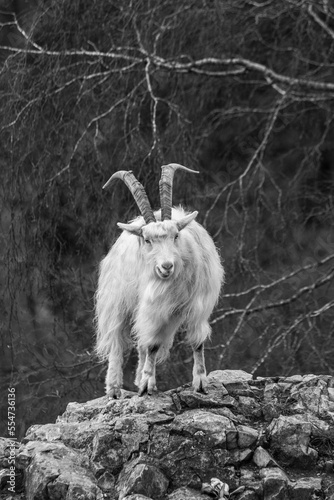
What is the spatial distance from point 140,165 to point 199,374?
2338 mm

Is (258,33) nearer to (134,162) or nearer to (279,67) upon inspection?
(279,67)

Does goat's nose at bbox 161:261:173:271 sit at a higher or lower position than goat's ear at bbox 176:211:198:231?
lower

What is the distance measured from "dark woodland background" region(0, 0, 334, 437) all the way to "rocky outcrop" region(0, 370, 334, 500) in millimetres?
2099

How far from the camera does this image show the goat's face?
24.7 feet

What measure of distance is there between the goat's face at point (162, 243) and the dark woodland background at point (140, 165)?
5.88 feet

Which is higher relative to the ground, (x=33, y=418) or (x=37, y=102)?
(x=37, y=102)

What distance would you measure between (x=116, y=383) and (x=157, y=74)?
313 centimetres

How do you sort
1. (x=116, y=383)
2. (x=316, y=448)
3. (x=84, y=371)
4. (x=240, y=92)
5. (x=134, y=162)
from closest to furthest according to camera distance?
(x=316, y=448) → (x=116, y=383) → (x=134, y=162) → (x=84, y=371) → (x=240, y=92)

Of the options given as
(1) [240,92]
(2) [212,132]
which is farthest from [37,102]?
(1) [240,92]

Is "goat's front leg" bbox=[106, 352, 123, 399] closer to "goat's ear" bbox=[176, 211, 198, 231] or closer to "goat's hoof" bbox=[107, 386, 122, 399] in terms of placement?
"goat's hoof" bbox=[107, 386, 122, 399]

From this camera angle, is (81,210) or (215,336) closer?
(81,210)

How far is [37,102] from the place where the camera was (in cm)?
973

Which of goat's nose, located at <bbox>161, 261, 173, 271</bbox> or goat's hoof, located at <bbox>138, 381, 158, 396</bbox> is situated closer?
goat's nose, located at <bbox>161, 261, 173, 271</bbox>

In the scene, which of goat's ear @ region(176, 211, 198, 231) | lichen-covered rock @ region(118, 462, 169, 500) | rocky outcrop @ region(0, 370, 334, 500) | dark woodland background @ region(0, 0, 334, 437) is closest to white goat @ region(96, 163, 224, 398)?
goat's ear @ region(176, 211, 198, 231)
